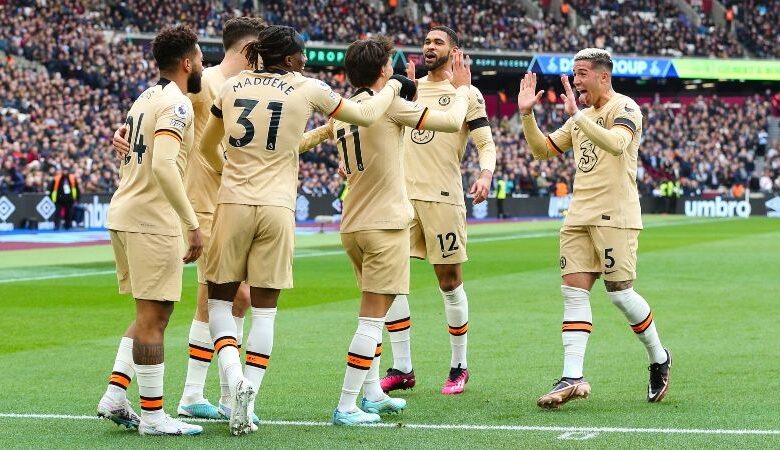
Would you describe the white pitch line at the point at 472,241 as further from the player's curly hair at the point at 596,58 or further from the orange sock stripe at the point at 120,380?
the player's curly hair at the point at 596,58

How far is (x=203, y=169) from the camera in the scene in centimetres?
827

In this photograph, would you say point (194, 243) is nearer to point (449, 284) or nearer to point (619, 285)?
point (449, 284)

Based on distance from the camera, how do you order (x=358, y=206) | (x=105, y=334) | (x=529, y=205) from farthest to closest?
(x=529, y=205) → (x=105, y=334) → (x=358, y=206)

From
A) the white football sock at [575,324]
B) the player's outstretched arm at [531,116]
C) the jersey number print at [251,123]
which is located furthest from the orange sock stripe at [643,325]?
the jersey number print at [251,123]

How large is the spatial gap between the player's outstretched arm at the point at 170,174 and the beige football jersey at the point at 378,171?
1265 millimetres

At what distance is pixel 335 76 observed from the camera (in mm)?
55312

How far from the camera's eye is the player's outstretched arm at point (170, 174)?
6926 millimetres

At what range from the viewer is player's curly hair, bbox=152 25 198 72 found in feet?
23.9

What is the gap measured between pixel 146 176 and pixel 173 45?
0.77 m

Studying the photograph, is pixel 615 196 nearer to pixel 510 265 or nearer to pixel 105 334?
pixel 105 334

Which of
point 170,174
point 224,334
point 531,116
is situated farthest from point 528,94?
point 170,174

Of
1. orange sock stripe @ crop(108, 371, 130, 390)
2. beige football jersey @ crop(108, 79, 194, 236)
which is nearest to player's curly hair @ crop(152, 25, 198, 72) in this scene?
beige football jersey @ crop(108, 79, 194, 236)

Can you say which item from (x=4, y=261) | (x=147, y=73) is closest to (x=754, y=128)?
(x=147, y=73)

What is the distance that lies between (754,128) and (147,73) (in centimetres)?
3195
